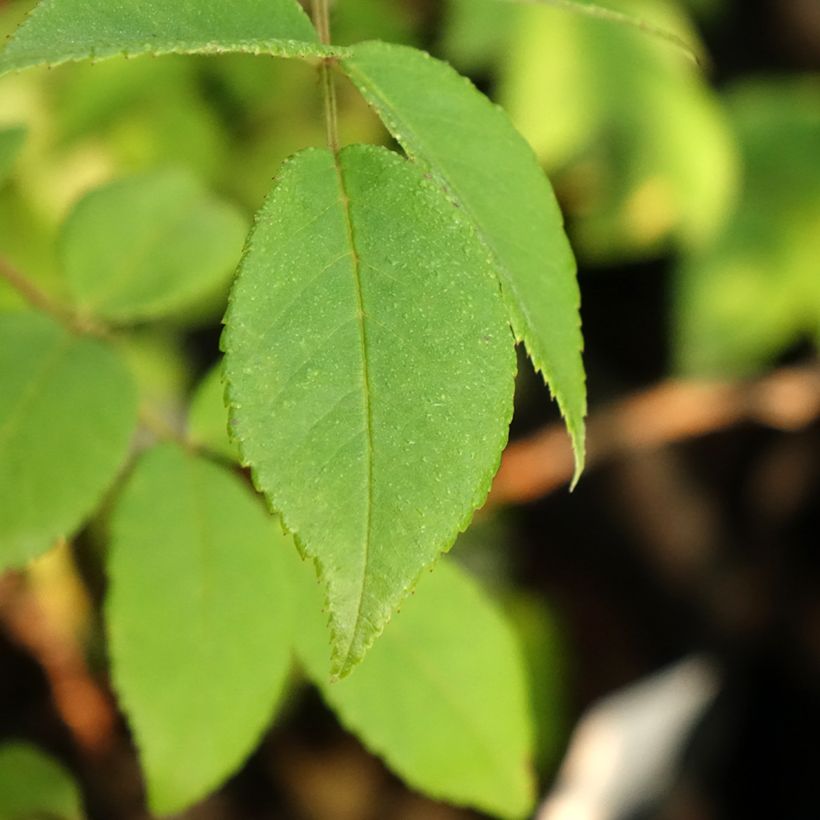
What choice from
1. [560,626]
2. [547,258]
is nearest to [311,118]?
[560,626]

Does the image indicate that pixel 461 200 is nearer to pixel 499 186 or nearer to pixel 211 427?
pixel 499 186

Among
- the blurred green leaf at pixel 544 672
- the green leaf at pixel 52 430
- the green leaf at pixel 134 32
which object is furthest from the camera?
the blurred green leaf at pixel 544 672

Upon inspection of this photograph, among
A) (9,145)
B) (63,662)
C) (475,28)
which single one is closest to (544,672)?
(63,662)

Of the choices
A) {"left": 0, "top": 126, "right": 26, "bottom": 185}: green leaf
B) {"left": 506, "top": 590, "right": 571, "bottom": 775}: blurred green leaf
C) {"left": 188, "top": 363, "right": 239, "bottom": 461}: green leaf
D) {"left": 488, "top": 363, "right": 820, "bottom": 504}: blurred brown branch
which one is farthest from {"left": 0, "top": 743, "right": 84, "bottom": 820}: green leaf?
{"left": 506, "top": 590, "right": 571, "bottom": 775}: blurred green leaf

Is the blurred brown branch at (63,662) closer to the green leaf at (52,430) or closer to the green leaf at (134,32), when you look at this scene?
the green leaf at (52,430)

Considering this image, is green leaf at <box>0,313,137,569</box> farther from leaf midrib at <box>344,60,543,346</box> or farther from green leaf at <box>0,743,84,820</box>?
leaf midrib at <box>344,60,543,346</box>

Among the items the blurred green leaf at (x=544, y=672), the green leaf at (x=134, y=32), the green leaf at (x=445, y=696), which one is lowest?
the blurred green leaf at (x=544, y=672)

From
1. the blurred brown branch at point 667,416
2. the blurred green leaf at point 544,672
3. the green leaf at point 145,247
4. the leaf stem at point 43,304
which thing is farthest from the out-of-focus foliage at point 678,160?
the leaf stem at point 43,304
